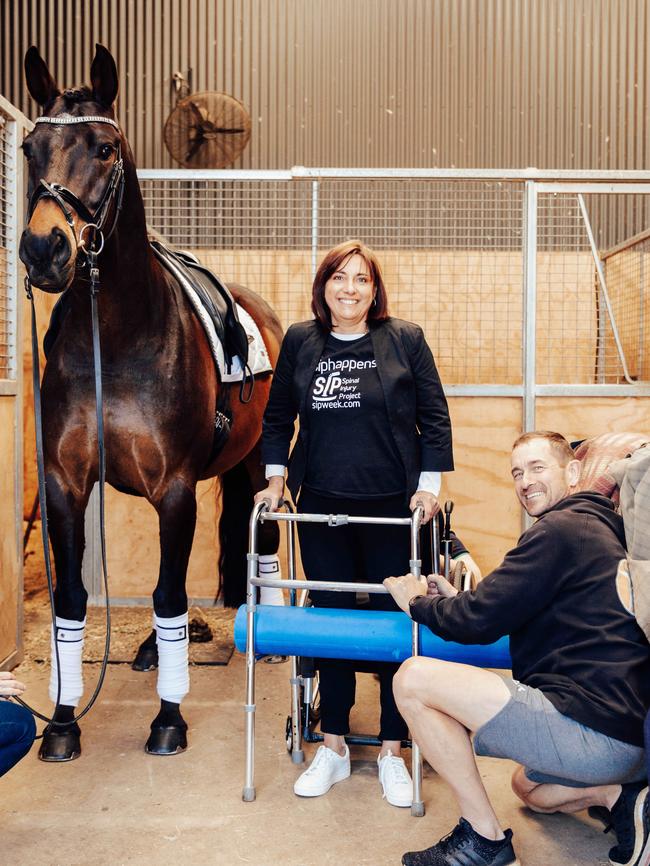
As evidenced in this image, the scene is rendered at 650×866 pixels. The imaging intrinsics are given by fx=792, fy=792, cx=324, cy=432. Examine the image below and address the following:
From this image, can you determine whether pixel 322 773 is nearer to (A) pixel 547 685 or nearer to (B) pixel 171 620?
(B) pixel 171 620

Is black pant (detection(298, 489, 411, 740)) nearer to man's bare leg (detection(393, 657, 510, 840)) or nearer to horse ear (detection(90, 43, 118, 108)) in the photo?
man's bare leg (detection(393, 657, 510, 840))

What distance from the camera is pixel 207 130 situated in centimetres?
601

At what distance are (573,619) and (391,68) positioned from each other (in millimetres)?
6411

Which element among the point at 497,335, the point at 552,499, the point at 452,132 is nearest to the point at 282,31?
the point at 452,132

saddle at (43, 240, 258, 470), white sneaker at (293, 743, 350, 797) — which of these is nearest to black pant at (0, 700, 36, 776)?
white sneaker at (293, 743, 350, 797)

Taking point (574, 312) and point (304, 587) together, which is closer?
point (304, 587)

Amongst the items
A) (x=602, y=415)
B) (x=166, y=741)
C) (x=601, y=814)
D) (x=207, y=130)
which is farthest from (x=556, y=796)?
(x=207, y=130)

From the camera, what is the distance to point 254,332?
11.6ft

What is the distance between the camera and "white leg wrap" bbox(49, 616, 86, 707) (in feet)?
8.47

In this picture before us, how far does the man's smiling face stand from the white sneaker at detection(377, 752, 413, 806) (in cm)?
91

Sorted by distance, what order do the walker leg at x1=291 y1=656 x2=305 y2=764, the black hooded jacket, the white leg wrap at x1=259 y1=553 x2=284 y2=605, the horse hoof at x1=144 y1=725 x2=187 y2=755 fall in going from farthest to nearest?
1. the white leg wrap at x1=259 y1=553 x2=284 y2=605
2. the horse hoof at x1=144 y1=725 x2=187 y2=755
3. the walker leg at x1=291 y1=656 x2=305 y2=764
4. the black hooded jacket

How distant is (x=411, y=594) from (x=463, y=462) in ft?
7.05

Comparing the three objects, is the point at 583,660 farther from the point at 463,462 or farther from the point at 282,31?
the point at 282,31

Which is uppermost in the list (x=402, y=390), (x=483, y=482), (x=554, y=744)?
(x=402, y=390)
